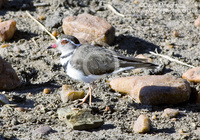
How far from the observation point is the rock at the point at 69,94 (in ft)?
19.7

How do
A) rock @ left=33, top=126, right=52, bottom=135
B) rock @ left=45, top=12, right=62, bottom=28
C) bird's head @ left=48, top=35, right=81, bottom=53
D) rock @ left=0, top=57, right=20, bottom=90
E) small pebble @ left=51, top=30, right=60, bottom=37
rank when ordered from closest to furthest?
rock @ left=33, top=126, right=52, bottom=135 < rock @ left=0, top=57, right=20, bottom=90 < bird's head @ left=48, top=35, right=81, bottom=53 < small pebble @ left=51, top=30, right=60, bottom=37 < rock @ left=45, top=12, right=62, bottom=28

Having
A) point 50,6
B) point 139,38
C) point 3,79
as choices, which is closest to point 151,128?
point 3,79

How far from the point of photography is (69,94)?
606 centimetres

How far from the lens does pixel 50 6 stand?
9.03 metres

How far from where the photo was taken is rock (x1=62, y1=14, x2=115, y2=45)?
24.6ft

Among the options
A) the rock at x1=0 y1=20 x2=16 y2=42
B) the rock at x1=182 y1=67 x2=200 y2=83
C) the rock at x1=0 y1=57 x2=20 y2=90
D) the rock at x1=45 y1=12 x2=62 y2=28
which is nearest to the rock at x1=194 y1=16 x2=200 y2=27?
the rock at x1=182 y1=67 x2=200 y2=83

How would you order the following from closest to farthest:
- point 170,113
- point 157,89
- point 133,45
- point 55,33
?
1. point 170,113
2. point 157,89
3. point 133,45
4. point 55,33

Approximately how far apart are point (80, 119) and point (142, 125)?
0.85 meters

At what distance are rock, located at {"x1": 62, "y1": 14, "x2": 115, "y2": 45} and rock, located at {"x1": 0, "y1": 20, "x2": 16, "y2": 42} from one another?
41.5 inches

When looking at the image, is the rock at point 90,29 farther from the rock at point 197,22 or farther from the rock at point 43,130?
the rock at point 43,130

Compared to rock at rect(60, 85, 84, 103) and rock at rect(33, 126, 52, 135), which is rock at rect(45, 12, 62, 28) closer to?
rock at rect(60, 85, 84, 103)

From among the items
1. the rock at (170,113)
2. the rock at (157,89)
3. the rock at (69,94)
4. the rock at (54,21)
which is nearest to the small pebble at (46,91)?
the rock at (69,94)

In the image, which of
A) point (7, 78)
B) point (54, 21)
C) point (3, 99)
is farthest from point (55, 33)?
point (3, 99)

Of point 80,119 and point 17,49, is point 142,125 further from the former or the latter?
point 17,49
